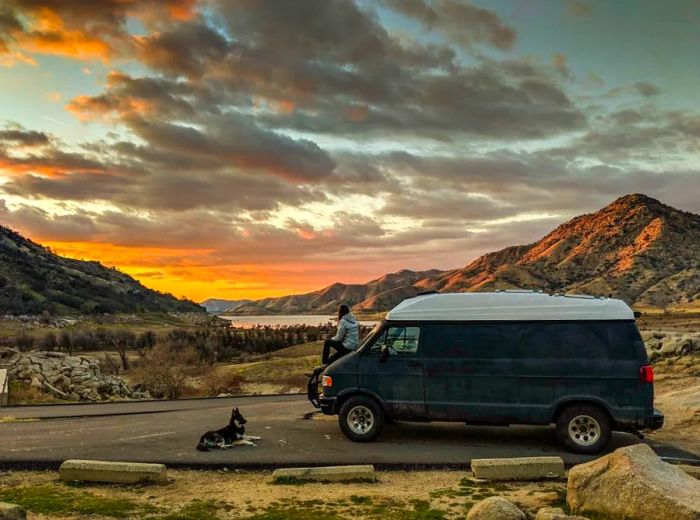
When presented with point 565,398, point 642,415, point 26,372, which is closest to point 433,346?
point 565,398

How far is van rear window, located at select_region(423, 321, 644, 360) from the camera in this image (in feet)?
37.2

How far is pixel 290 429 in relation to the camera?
1391 centimetres

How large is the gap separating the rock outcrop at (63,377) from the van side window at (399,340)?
20.1 meters

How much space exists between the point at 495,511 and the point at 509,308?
210 inches

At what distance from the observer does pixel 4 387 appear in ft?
78.5

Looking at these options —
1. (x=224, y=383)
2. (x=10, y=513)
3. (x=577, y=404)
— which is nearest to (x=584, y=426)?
(x=577, y=404)

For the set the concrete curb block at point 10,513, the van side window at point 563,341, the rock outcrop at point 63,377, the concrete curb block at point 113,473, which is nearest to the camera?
the concrete curb block at point 10,513

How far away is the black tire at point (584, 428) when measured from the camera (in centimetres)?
1125

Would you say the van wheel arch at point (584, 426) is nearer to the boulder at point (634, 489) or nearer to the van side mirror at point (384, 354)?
the boulder at point (634, 489)

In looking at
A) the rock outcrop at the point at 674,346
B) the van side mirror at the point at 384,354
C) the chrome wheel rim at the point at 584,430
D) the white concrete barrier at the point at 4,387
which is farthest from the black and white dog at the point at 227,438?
the rock outcrop at the point at 674,346

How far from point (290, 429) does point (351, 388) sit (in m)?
2.53

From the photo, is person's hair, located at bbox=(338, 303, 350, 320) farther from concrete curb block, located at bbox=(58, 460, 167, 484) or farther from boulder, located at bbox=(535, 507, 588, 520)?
boulder, located at bbox=(535, 507, 588, 520)

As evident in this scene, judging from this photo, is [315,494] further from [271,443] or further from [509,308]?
[509,308]

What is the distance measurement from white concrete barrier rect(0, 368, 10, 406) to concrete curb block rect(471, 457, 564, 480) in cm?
1994
